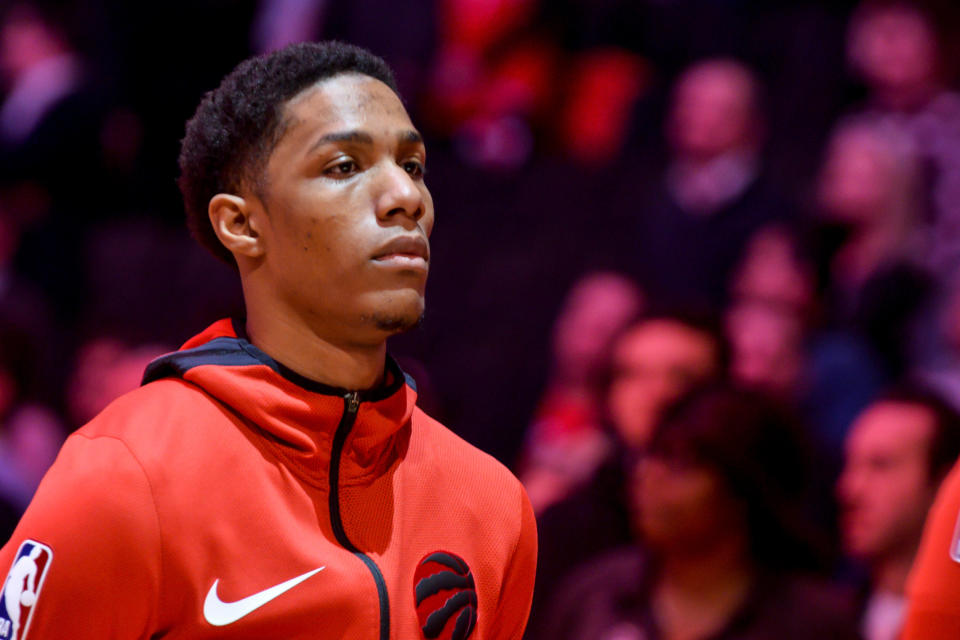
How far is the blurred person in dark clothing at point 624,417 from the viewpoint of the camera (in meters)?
4.03

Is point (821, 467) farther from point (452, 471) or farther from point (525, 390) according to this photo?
point (452, 471)

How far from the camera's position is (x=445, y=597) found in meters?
2.11

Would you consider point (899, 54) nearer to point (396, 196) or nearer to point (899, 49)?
point (899, 49)

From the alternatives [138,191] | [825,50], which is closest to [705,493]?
[825,50]

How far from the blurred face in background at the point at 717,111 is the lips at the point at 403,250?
4.00m

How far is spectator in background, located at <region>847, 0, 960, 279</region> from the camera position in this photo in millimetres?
5344

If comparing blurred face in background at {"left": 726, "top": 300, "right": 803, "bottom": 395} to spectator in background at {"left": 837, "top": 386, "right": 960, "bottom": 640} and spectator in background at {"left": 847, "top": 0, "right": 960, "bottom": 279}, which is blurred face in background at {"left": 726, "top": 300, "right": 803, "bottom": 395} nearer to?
spectator in background at {"left": 847, "top": 0, "right": 960, "bottom": 279}

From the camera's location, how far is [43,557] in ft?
6.04

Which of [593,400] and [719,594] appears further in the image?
[593,400]

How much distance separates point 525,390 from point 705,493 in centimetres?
236

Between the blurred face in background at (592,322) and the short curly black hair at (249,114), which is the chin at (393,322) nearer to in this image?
the short curly black hair at (249,114)

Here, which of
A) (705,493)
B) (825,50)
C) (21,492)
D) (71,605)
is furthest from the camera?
(825,50)

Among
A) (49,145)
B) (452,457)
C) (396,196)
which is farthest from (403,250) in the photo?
(49,145)

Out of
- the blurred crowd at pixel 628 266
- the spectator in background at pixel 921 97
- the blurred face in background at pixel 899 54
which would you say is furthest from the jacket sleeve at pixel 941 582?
the blurred face in background at pixel 899 54
